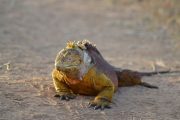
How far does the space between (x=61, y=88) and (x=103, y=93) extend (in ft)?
1.61

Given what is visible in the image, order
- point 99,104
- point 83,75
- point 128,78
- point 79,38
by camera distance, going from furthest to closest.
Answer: point 79,38 → point 128,78 → point 83,75 → point 99,104

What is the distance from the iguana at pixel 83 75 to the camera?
607cm

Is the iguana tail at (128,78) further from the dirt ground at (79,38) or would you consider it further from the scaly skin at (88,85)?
the scaly skin at (88,85)

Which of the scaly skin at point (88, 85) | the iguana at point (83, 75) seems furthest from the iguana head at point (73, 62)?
the scaly skin at point (88, 85)

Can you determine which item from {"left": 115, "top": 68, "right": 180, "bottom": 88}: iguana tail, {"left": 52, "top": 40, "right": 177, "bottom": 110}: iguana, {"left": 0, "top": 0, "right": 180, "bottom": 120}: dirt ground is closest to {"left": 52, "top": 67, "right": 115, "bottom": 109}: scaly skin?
{"left": 52, "top": 40, "right": 177, "bottom": 110}: iguana

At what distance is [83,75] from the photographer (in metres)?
6.21

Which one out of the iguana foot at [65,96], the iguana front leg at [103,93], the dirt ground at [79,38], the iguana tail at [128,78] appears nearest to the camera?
the dirt ground at [79,38]

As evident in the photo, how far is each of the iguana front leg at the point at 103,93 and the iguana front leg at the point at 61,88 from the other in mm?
303

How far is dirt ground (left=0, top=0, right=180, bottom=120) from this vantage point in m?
5.92

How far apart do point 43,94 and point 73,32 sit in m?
5.87

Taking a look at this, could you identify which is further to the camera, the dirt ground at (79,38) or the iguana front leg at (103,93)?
the iguana front leg at (103,93)

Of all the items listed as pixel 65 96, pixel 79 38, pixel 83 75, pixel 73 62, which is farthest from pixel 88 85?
pixel 79 38

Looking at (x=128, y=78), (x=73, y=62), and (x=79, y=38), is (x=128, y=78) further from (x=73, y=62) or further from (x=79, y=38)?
(x=79, y=38)

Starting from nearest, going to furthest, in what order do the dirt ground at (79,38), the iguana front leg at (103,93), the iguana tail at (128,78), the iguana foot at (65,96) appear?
the dirt ground at (79,38), the iguana front leg at (103,93), the iguana foot at (65,96), the iguana tail at (128,78)
